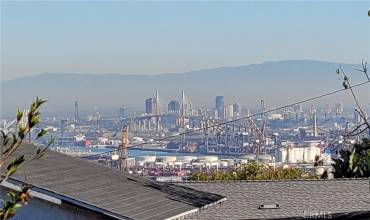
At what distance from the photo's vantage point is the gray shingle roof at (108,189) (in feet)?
34.6

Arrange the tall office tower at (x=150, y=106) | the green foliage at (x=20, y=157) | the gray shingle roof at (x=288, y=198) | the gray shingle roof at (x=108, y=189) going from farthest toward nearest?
the tall office tower at (x=150, y=106), the gray shingle roof at (x=288, y=198), the gray shingle roof at (x=108, y=189), the green foliage at (x=20, y=157)

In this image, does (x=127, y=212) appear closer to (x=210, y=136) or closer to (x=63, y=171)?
(x=63, y=171)

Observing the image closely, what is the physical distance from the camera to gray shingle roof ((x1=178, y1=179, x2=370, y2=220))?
1334 cm

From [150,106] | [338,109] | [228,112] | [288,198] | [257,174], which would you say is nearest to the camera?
[288,198]

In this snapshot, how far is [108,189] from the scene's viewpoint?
1191cm

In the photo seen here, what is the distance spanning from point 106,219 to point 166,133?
10413 cm

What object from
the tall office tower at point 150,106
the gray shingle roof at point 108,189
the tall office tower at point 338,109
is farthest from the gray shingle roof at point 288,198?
the tall office tower at point 150,106

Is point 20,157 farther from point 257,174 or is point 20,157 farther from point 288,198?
point 257,174

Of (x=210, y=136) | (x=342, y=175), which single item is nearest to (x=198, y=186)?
(x=342, y=175)

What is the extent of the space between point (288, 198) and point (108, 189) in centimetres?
412

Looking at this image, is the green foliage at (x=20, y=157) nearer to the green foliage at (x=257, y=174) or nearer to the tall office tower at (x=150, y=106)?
the green foliage at (x=257, y=174)

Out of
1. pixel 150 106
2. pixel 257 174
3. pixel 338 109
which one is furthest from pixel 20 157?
pixel 150 106

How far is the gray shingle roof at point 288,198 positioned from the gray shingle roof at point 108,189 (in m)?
0.40

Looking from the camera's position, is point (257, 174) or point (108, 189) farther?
point (257, 174)
